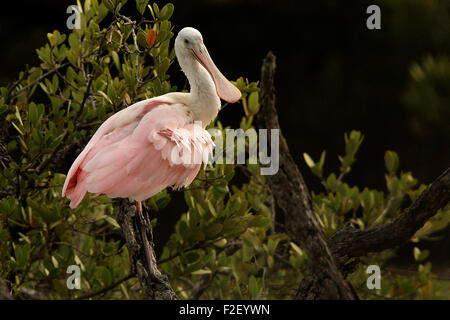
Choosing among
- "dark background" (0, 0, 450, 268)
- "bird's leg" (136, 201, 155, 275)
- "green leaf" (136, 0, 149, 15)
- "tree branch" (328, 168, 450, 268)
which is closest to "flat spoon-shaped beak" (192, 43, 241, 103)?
"green leaf" (136, 0, 149, 15)

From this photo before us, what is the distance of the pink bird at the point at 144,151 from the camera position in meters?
1.65

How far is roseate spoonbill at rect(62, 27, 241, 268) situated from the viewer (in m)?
1.65

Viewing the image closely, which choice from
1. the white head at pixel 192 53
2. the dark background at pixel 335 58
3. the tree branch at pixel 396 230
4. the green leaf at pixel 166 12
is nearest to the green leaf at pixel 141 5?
the green leaf at pixel 166 12

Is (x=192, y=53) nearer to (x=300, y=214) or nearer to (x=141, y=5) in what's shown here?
(x=141, y=5)

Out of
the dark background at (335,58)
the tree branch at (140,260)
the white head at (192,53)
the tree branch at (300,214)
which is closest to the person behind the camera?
the tree branch at (300,214)

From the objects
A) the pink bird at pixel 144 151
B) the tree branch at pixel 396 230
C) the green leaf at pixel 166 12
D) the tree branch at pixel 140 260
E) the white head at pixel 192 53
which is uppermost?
the green leaf at pixel 166 12

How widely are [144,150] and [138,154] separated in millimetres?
17

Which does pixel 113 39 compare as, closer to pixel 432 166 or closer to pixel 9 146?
pixel 9 146

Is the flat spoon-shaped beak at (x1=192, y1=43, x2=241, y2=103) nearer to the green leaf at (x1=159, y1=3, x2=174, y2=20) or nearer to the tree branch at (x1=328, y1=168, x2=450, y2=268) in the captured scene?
the green leaf at (x1=159, y1=3, x2=174, y2=20)

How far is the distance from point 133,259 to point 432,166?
407 centimetres

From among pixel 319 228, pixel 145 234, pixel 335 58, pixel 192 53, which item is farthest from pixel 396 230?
pixel 335 58
